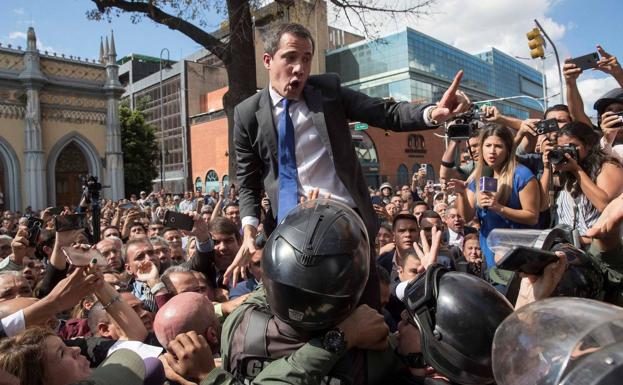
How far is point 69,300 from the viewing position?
7.98ft

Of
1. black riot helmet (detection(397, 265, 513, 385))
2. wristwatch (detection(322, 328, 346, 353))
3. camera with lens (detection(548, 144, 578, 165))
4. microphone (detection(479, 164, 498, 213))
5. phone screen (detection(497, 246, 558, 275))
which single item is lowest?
wristwatch (detection(322, 328, 346, 353))

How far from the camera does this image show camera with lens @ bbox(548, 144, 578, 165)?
122 inches

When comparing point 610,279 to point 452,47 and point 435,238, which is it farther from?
point 452,47

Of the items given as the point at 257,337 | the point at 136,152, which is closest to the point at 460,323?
the point at 257,337

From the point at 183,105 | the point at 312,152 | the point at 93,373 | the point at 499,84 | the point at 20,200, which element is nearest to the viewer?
the point at 93,373

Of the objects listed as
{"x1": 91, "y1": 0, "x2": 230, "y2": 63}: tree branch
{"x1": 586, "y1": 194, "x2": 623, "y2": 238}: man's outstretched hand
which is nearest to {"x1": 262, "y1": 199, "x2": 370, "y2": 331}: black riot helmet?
{"x1": 586, "y1": 194, "x2": 623, "y2": 238}: man's outstretched hand

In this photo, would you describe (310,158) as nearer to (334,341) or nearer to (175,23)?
(334,341)

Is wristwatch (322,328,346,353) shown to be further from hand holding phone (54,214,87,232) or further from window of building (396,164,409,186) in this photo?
window of building (396,164,409,186)

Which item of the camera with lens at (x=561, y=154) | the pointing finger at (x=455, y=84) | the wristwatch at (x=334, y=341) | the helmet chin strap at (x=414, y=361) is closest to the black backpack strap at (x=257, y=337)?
the wristwatch at (x=334, y=341)

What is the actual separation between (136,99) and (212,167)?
726 inches

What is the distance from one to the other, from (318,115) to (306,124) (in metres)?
0.07

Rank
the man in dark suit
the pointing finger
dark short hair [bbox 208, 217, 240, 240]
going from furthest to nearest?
dark short hair [bbox 208, 217, 240, 240] → the man in dark suit → the pointing finger

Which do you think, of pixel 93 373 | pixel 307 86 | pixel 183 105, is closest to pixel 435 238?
pixel 307 86

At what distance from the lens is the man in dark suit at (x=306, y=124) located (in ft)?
7.32
